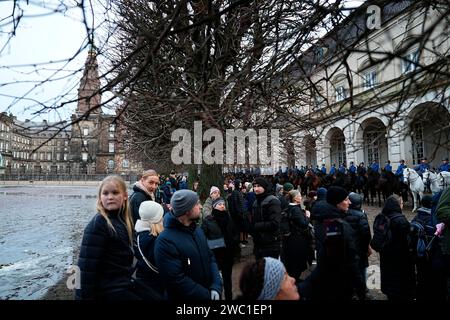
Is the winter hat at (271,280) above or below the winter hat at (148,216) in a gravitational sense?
below

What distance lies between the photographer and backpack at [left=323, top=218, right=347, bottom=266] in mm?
2947

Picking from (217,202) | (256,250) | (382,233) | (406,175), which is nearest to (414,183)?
(406,175)

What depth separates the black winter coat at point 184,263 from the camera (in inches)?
94.1

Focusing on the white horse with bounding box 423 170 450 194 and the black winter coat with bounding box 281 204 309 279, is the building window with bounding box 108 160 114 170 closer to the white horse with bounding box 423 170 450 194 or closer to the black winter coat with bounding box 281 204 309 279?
the white horse with bounding box 423 170 450 194

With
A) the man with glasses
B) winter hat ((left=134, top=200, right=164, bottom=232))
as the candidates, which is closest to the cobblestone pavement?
the man with glasses

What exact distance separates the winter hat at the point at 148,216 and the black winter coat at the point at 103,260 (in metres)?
0.60

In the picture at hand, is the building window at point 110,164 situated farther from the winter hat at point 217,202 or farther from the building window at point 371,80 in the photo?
the building window at point 371,80

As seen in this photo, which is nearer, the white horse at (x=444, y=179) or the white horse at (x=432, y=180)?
the white horse at (x=444, y=179)

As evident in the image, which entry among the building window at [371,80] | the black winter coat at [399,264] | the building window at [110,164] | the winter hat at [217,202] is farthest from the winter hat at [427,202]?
the building window at [110,164]

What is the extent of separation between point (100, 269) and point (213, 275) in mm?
986

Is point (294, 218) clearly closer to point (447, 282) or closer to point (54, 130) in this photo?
point (447, 282)

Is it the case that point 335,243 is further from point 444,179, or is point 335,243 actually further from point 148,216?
point 444,179
